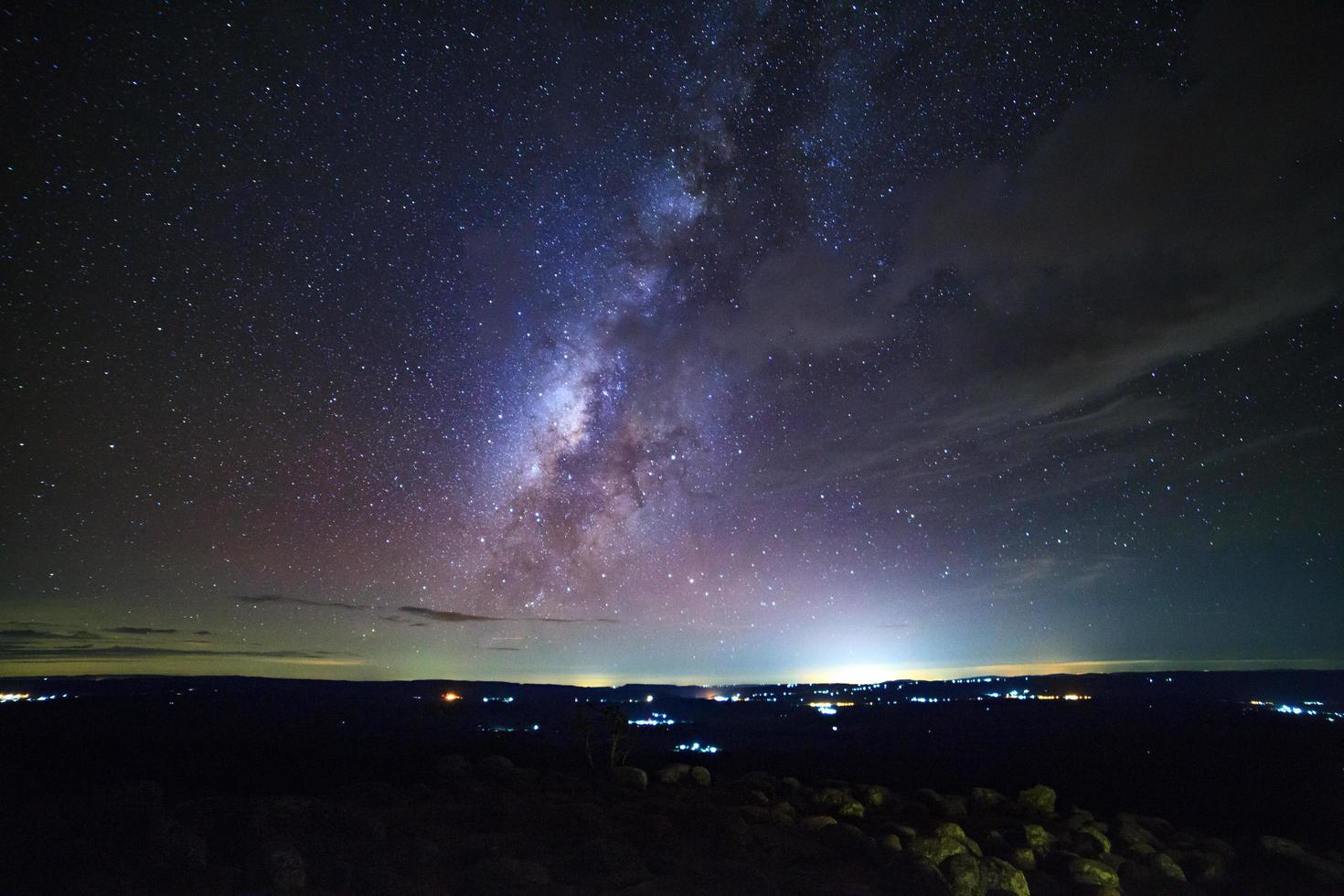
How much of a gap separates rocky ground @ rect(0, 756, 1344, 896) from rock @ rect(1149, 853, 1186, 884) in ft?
0.19

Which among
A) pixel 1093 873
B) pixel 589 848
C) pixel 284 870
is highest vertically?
pixel 284 870

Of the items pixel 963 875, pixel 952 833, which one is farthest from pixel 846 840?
pixel 963 875

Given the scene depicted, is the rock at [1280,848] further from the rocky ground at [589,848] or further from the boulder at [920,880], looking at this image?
the boulder at [920,880]

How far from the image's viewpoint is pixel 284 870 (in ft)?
36.5

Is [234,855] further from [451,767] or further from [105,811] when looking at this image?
[451,767]

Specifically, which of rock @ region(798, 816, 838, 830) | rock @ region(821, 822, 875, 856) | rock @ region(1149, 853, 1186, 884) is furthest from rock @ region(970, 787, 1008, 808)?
rock @ region(821, 822, 875, 856)

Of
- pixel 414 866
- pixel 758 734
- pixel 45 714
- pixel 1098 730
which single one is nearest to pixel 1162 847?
pixel 414 866

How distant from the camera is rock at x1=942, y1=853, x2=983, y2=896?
14.7 m

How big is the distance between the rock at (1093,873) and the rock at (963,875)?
318 centimetres

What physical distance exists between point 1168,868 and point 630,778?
18.4 meters

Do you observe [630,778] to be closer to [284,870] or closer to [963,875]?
[963,875]

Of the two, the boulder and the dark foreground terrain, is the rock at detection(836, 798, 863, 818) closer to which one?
the dark foreground terrain

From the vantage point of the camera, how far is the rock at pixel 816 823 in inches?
776

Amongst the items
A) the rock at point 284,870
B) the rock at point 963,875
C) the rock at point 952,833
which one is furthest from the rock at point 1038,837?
the rock at point 284,870
